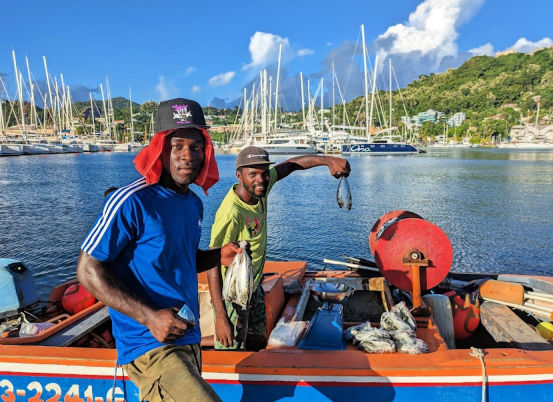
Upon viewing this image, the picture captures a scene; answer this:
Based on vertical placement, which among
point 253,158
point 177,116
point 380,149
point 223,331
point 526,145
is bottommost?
point 223,331

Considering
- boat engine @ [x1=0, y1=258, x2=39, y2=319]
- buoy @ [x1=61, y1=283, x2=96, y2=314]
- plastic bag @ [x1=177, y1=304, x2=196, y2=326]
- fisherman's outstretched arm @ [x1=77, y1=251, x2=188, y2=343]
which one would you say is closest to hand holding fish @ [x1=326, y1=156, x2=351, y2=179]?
plastic bag @ [x1=177, y1=304, x2=196, y2=326]

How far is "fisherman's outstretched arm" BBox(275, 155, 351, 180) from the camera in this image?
424 cm

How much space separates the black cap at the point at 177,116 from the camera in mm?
1970

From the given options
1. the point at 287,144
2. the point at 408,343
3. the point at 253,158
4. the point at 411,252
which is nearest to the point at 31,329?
the point at 253,158

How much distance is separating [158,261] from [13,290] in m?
4.37

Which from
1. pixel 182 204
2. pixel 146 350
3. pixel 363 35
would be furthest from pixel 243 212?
pixel 363 35

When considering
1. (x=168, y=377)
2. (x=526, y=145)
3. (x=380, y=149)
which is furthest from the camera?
(x=526, y=145)

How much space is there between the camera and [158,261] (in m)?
1.83

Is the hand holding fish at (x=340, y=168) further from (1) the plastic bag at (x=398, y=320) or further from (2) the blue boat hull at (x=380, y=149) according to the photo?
(2) the blue boat hull at (x=380, y=149)

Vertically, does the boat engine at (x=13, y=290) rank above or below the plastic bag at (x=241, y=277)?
below

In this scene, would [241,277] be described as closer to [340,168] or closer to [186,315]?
[186,315]

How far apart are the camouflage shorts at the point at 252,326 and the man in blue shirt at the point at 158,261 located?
157 centimetres

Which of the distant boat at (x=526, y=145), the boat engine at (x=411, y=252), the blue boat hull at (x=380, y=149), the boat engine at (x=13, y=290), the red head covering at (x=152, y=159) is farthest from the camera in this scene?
the distant boat at (x=526, y=145)

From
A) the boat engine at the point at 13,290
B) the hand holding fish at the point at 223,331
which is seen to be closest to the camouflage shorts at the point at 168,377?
the hand holding fish at the point at 223,331
